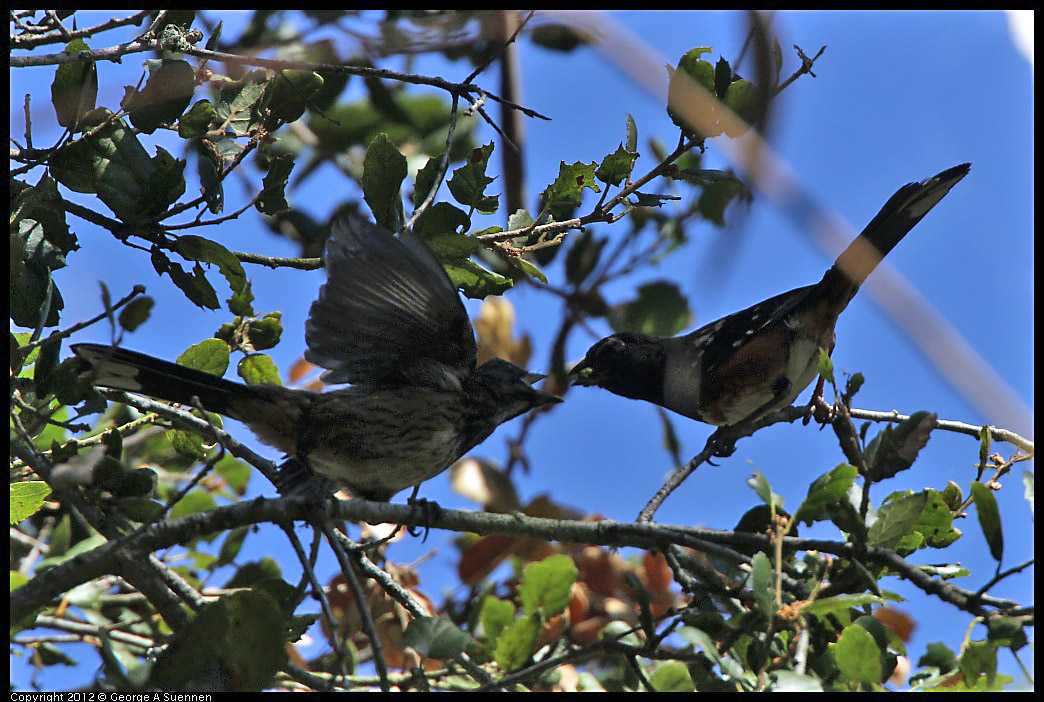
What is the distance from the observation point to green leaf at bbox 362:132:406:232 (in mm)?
3145

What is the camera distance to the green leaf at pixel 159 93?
302cm

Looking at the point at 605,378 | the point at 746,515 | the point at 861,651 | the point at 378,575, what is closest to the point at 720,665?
the point at 861,651

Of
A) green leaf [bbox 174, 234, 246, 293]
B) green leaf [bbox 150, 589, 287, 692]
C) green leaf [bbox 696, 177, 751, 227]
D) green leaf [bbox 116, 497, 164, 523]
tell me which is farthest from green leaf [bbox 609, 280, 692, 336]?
green leaf [bbox 150, 589, 287, 692]

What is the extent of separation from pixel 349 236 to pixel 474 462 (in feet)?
8.86

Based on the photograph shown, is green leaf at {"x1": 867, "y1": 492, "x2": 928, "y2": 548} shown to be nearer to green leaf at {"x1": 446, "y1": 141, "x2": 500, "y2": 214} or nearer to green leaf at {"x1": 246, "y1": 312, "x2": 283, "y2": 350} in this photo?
green leaf at {"x1": 446, "y1": 141, "x2": 500, "y2": 214}

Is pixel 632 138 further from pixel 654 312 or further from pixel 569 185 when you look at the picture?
pixel 654 312

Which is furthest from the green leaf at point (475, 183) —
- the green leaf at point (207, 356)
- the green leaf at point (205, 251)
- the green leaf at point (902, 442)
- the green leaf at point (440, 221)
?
the green leaf at point (902, 442)

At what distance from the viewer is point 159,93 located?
3045mm

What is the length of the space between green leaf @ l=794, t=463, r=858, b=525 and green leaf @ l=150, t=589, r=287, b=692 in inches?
56.2

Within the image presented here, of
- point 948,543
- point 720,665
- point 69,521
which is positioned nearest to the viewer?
point 720,665

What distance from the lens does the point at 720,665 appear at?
2146 mm

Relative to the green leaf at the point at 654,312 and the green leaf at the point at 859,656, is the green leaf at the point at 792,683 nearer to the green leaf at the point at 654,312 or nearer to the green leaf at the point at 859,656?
the green leaf at the point at 859,656

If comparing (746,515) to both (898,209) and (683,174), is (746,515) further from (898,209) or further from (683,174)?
(898,209)

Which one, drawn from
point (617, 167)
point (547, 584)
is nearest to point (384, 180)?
point (617, 167)
